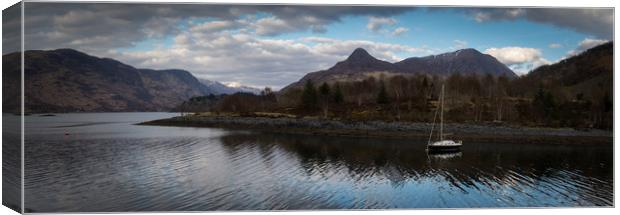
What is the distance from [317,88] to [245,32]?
29.8 m

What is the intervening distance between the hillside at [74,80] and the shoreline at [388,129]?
10.9 meters

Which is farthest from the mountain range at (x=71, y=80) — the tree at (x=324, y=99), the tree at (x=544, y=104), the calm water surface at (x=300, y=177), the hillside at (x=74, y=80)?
the tree at (x=544, y=104)

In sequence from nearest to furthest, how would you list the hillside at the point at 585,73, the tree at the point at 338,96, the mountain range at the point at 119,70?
1. the mountain range at the point at 119,70
2. the hillside at the point at 585,73
3. the tree at the point at 338,96

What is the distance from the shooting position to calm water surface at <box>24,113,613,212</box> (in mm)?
14383

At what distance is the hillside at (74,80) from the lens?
13.3m

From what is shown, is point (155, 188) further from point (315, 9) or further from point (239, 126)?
point (239, 126)

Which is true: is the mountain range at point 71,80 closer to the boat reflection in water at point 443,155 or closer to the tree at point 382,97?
the boat reflection in water at point 443,155

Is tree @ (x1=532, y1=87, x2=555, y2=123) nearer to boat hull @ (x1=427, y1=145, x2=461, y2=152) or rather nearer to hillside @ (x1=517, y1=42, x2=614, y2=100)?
hillside @ (x1=517, y1=42, x2=614, y2=100)

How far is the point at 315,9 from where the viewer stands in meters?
14.9

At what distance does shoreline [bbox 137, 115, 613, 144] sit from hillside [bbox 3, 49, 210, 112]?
10.9m

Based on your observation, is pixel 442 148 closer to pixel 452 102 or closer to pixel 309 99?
pixel 452 102

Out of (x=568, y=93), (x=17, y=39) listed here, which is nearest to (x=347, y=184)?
(x=17, y=39)

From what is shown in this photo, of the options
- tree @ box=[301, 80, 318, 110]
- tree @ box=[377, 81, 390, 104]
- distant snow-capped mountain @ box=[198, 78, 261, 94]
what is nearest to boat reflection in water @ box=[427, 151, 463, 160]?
distant snow-capped mountain @ box=[198, 78, 261, 94]

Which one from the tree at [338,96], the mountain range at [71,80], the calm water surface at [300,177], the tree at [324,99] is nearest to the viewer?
the mountain range at [71,80]
